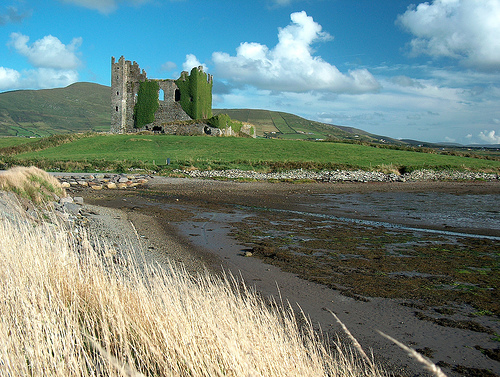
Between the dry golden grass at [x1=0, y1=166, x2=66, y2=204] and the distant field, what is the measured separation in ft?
51.7

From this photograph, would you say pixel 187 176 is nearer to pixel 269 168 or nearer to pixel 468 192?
pixel 269 168

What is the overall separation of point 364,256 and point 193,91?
50979 mm

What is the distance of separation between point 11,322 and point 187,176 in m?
25.6

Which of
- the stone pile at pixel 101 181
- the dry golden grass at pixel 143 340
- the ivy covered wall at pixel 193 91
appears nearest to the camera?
the dry golden grass at pixel 143 340

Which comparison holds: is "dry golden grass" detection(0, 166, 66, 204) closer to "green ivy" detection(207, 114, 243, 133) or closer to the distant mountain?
"green ivy" detection(207, 114, 243, 133)

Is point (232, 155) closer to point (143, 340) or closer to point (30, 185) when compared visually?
point (30, 185)

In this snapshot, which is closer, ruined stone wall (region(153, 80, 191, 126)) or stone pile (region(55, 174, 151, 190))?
stone pile (region(55, 174, 151, 190))

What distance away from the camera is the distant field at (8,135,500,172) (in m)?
34.5

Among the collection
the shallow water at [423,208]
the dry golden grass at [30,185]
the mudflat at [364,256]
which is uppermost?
the dry golden grass at [30,185]

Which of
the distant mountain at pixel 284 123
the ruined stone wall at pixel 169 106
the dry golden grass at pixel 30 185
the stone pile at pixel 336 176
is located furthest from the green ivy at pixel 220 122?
the distant mountain at pixel 284 123

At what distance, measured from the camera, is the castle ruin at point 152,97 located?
56969 mm

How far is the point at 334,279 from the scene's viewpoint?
7590 millimetres

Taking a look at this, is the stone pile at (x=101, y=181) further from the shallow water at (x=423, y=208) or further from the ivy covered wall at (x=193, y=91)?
the ivy covered wall at (x=193, y=91)

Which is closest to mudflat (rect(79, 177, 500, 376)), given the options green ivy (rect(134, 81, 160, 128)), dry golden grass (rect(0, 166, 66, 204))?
dry golden grass (rect(0, 166, 66, 204))
